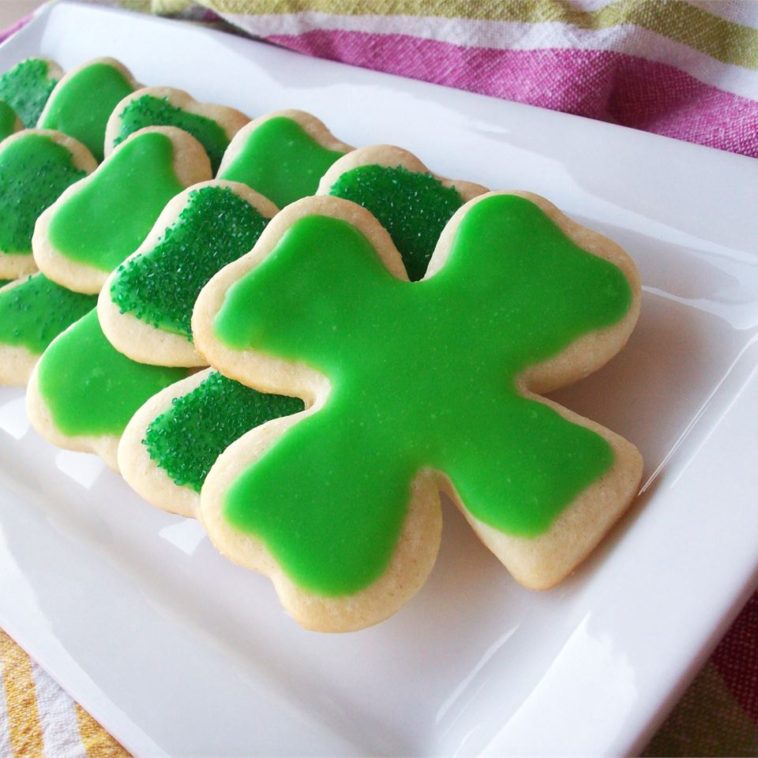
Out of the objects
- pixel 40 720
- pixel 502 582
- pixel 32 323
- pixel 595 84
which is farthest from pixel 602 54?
pixel 40 720

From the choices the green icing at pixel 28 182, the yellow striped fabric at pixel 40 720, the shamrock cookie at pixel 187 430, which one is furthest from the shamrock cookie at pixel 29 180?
the yellow striped fabric at pixel 40 720

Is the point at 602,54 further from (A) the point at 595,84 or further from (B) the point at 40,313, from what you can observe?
(B) the point at 40,313

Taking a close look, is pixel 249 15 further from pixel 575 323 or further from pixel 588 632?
pixel 588 632

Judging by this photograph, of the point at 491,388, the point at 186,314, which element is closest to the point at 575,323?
the point at 491,388

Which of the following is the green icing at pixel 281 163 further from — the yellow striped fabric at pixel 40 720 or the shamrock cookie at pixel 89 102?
the yellow striped fabric at pixel 40 720

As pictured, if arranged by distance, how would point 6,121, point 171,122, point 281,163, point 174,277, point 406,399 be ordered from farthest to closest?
point 6,121 → point 171,122 → point 281,163 → point 174,277 → point 406,399

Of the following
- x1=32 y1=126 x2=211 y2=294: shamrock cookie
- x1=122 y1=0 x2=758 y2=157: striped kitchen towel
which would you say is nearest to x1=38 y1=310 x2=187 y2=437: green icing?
x1=32 y1=126 x2=211 y2=294: shamrock cookie
